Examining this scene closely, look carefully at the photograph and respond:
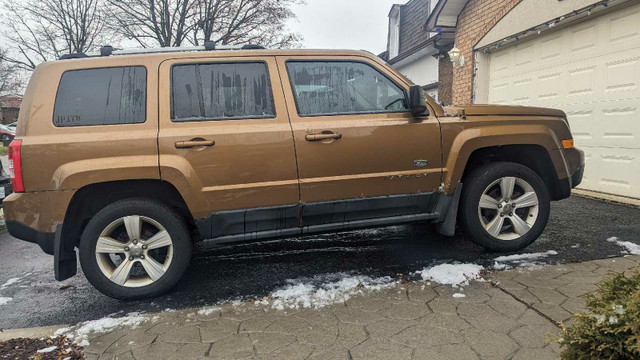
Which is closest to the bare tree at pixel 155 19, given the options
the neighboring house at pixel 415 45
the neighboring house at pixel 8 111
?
the neighboring house at pixel 415 45

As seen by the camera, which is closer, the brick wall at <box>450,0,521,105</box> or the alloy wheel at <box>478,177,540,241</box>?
the alloy wheel at <box>478,177,540,241</box>

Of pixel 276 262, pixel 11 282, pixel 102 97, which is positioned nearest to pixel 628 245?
pixel 276 262

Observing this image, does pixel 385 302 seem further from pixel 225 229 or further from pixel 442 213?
pixel 225 229

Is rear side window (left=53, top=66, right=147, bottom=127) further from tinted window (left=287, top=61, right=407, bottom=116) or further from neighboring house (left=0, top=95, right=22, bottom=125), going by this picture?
neighboring house (left=0, top=95, right=22, bottom=125)

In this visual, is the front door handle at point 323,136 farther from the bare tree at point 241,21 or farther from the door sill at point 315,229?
the bare tree at point 241,21

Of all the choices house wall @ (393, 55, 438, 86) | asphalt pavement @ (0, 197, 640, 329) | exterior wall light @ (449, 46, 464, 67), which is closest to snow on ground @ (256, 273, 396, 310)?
asphalt pavement @ (0, 197, 640, 329)

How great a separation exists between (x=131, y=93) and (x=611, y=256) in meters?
4.34

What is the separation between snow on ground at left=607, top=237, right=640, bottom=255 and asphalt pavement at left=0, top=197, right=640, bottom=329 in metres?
0.07

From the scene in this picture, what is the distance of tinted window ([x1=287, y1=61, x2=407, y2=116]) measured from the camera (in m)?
3.23

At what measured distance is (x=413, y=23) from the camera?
14812 millimetres

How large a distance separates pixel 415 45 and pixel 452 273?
11851mm

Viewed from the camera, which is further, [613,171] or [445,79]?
[445,79]

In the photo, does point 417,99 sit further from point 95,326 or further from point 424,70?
point 424,70

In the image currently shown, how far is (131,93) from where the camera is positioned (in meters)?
2.95
